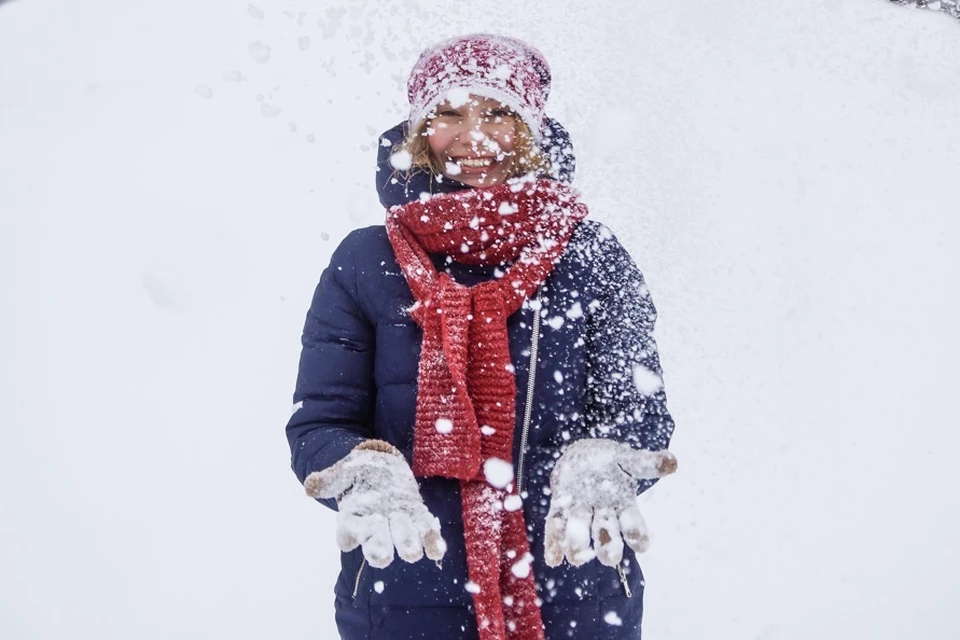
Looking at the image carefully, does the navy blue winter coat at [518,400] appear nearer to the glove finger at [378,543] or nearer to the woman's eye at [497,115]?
the glove finger at [378,543]

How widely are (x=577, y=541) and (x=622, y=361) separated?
37 cm

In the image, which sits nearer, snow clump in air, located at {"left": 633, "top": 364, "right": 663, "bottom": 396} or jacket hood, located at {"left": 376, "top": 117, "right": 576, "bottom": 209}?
snow clump in air, located at {"left": 633, "top": 364, "right": 663, "bottom": 396}

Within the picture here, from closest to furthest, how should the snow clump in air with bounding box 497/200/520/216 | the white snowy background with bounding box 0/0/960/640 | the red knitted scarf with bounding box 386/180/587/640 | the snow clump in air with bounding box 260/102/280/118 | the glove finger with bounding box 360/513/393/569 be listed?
the glove finger with bounding box 360/513/393/569 < the red knitted scarf with bounding box 386/180/587/640 < the snow clump in air with bounding box 497/200/520/216 < the white snowy background with bounding box 0/0/960/640 < the snow clump in air with bounding box 260/102/280/118

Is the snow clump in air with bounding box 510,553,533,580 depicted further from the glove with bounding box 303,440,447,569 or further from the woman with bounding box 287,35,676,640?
the glove with bounding box 303,440,447,569

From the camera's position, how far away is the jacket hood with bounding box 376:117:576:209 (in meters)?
1.55

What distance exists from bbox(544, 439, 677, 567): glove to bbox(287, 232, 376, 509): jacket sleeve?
38cm

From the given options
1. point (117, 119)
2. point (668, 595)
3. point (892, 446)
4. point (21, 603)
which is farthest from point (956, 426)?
point (117, 119)

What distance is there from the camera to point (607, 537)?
1167mm

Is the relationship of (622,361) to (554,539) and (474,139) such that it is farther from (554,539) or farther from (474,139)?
(474,139)

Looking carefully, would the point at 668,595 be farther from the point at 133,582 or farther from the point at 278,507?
the point at 133,582

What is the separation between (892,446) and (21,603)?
11.3 feet

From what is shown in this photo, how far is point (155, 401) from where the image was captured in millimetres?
2996

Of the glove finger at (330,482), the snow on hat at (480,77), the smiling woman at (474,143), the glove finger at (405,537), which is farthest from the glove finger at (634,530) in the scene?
the snow on hat at (480,77)

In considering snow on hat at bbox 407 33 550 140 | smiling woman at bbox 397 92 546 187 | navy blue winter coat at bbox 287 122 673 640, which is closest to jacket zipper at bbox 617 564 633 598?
navy blue winter coat at bbox 287 122 673 640
